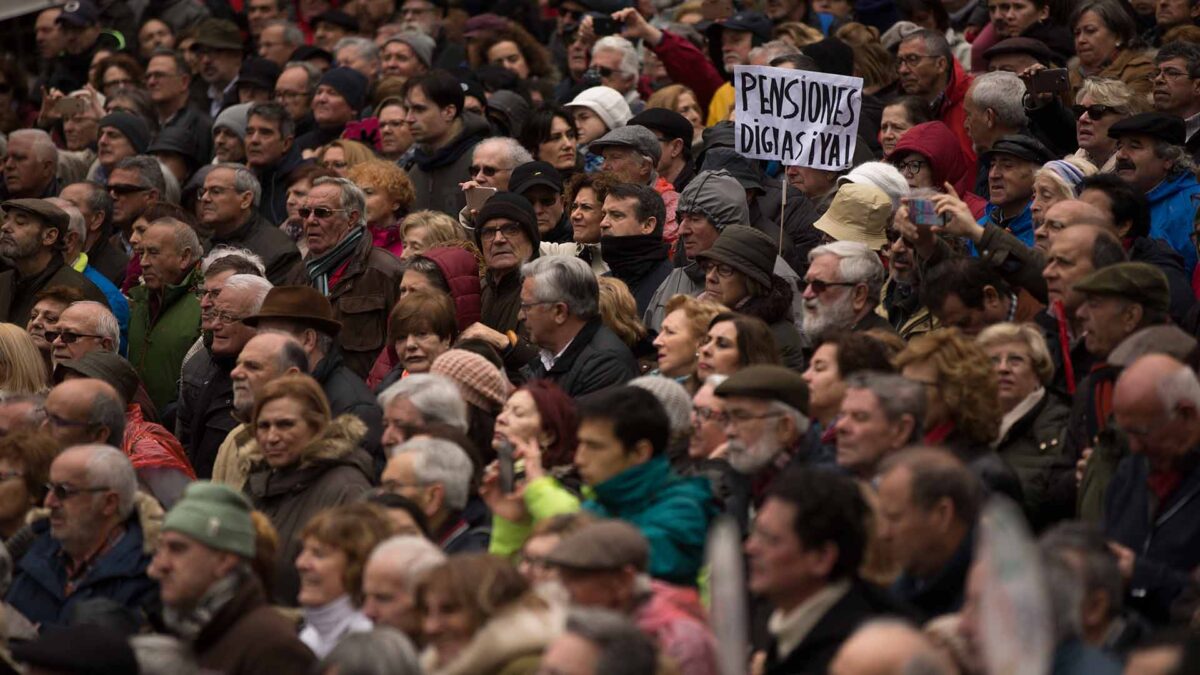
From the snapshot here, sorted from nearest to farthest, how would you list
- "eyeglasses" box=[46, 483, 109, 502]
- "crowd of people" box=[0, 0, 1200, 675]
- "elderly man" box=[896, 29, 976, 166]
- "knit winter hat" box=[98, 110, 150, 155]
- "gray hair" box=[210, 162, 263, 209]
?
"crowd of people" box=[0, 0, 1200, 675] → "eyeglasses" box=[46, 483, 109, 502] → "gray hair" box=[210, 162, 263, 209] → "elderly man" box=[896, 29, 976, 166] → "knit winter hat" box=[98, 110, 150, 155]

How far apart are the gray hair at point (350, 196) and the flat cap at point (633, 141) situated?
136 centimetres

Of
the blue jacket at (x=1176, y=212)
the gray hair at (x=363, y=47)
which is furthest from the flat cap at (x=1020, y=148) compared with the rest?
the gray hair at (x=363, y=47)

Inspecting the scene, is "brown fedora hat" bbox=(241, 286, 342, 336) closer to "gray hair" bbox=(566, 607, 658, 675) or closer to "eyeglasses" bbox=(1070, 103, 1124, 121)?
"eyeglasses" bbox=(1070, 103, 1124, 121)

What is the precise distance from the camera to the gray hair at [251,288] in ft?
36.4

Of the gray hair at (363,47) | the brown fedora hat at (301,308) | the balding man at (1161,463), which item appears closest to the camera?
the balding man at (1161,463)

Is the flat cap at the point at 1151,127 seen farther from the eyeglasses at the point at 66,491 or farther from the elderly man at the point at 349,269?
the eyeglasses at the point at 66,491

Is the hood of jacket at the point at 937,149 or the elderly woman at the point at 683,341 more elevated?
the elderly woman at the point at 683,341

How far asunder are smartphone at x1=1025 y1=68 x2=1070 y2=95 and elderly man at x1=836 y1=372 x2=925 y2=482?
179 inches

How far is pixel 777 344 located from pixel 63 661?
359 centimetres

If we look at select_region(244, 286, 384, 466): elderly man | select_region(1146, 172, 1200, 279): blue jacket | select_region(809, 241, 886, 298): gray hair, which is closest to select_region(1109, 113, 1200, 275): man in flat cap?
select_region(1146, 172, 1200, 279): blue jacket

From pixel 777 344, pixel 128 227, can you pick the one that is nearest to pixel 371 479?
pixel 777 344

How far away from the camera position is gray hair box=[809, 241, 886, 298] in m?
9.75

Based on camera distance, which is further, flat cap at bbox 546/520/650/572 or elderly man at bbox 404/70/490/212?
elderly man at bbox 404/70/490/212

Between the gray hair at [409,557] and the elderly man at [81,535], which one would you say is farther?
the elderly man at [81,535]
